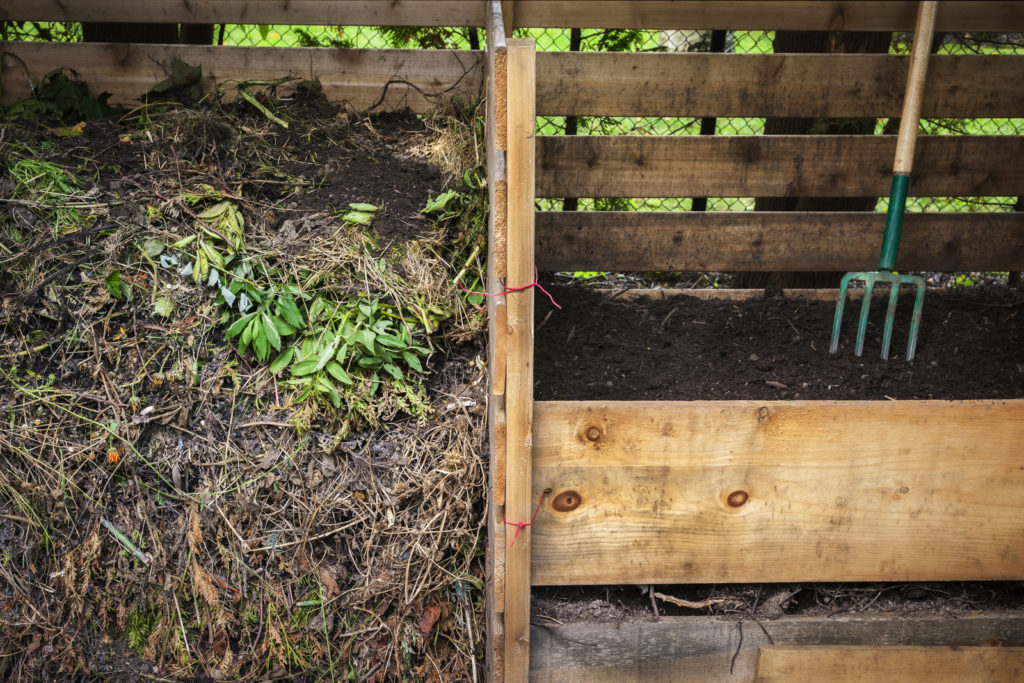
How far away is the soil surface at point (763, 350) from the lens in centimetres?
250

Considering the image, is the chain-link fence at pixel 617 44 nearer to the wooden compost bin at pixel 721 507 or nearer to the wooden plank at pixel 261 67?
the wooden plank at pixel 261 67

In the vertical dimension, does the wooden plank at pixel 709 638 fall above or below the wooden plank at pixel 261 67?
below

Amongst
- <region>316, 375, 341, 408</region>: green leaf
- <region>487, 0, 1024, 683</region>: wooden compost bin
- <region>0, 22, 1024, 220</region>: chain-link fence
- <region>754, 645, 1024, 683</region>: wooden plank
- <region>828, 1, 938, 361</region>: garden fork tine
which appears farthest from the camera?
<region>0, 22, 1024, 220</region>: chain-link fence

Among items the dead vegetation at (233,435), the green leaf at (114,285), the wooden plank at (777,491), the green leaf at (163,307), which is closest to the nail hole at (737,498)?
the wooden plank at (777,491)

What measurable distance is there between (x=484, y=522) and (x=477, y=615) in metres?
0.27

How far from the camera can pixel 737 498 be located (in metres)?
1.95

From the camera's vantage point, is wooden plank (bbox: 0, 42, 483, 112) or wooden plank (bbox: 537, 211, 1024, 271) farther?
wooden plank (bbox: 537, 211, 1024, 271)

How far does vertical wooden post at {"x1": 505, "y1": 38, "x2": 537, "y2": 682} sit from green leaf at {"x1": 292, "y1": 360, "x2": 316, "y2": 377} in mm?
706

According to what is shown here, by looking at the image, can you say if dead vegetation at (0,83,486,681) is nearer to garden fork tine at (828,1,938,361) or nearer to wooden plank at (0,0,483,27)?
wooden plank at (0,0,483,27)

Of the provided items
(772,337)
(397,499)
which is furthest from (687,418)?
(772,337)

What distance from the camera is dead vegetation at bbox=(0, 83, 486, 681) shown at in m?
2.15

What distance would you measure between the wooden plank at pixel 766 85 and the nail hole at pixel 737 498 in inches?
61.0

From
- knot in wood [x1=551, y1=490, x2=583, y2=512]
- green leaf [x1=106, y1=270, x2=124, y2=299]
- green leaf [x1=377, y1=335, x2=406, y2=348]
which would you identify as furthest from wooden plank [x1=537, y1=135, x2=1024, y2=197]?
green leaf [x1=106, y1=270, x2=124, y2=299]

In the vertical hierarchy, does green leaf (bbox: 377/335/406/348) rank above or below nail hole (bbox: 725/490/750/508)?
above
